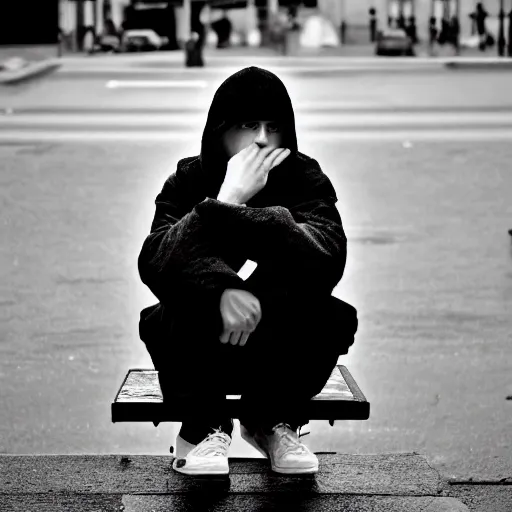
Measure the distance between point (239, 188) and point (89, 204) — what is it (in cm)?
777

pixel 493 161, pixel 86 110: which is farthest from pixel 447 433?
pixel 86 110

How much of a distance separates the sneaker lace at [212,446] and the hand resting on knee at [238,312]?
0.39m

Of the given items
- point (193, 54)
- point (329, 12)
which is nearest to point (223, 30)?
point (329, 12)

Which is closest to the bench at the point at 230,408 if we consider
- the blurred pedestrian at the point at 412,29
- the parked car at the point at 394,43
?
the parked car at the point at 394,43

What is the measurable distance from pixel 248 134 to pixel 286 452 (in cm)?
104

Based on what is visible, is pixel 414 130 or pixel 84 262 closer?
pixel 84 262

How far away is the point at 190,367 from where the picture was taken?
3432 mm

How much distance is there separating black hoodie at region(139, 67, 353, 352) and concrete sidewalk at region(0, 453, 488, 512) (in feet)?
1.73

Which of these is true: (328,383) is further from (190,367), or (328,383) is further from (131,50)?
(131,50)

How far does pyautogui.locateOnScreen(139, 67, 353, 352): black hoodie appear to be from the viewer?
10.8 feet

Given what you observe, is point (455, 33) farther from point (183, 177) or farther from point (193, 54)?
point (183, 177)

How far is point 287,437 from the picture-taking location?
11.8ft

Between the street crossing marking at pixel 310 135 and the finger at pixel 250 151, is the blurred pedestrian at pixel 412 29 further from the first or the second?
the finger at pixel 250 151

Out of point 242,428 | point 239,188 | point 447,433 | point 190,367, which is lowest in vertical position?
point 447,433
